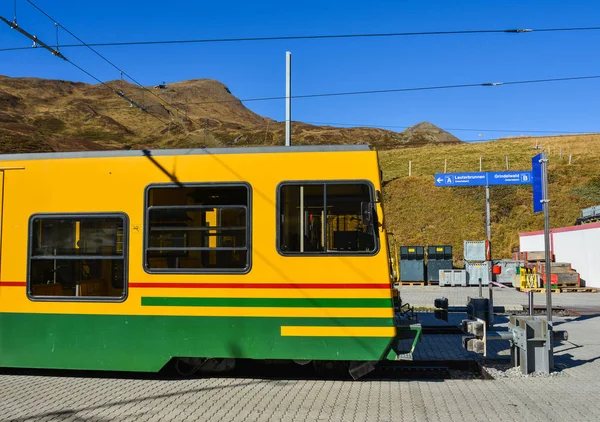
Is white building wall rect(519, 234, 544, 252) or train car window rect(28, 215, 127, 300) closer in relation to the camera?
train car window rect(28, 215, 127, 300)

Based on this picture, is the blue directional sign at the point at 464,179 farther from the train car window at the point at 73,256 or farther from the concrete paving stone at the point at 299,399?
the train car window at the point at 73,256

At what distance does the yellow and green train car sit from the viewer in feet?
23.6

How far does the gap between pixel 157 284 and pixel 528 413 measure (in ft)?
15.3

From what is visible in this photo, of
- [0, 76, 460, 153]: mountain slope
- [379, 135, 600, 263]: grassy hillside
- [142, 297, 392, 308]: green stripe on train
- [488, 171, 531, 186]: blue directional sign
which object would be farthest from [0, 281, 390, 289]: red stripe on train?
[0, 76, 460, 153]: mountain slope

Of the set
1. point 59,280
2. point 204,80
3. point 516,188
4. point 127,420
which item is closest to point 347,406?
point 127,420

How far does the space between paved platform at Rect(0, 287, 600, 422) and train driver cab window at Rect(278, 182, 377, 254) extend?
1.78 meters

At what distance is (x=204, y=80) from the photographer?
19900cm

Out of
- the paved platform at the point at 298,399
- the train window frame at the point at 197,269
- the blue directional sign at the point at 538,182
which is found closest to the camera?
the paved platform at the point at 298,399

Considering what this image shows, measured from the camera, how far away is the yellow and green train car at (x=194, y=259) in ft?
23.6

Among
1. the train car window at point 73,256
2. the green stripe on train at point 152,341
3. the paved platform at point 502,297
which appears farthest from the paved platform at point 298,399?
the paved platform at point 502,297

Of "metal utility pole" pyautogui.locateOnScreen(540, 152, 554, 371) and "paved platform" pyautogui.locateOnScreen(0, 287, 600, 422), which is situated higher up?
"metal utility pole" pyautogui.locateOnScreen(540, 152, 554, 371)

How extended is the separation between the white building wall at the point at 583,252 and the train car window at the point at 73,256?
905 inches

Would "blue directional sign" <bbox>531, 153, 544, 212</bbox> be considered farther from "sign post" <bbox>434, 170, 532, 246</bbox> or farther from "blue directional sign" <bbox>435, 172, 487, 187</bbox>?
"blue directional sign" <bbox>435, 172, 487, 187</bbox>

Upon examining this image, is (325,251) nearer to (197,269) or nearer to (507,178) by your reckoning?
(197,269)
